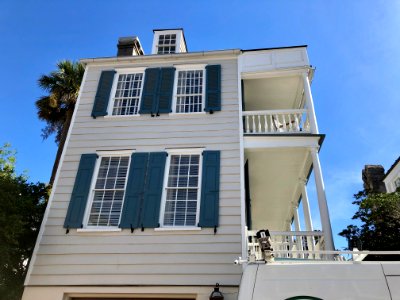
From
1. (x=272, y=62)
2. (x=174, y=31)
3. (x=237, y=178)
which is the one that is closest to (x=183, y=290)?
(x=237, y=178)

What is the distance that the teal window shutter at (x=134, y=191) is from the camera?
897 cm

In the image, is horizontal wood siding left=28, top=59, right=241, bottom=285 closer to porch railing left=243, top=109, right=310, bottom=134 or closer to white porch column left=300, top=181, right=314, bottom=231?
porch railing left=243, top=109, right=310, bottom=134

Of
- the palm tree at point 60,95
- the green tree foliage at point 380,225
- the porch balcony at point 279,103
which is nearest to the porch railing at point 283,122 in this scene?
the porch balcony at point 279,103

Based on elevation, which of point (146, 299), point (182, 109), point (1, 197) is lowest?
point (146, 299)

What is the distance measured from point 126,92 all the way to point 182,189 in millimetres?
4197

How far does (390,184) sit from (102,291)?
2235 cm

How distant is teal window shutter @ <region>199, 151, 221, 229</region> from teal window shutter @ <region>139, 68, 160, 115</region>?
7.92ft

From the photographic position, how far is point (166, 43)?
13883mm

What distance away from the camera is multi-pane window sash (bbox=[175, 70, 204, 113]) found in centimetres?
1113

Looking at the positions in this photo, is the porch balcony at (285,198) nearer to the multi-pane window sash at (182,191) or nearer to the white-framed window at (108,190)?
the multi-pane window sash at (182,191)

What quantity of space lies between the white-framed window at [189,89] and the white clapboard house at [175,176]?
0.04m

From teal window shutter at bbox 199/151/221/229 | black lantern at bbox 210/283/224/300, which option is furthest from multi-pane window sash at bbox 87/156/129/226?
black lantern at bbox 210/283/224/300

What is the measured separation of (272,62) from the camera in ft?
37.9

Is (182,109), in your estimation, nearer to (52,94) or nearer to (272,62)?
(272,62)
